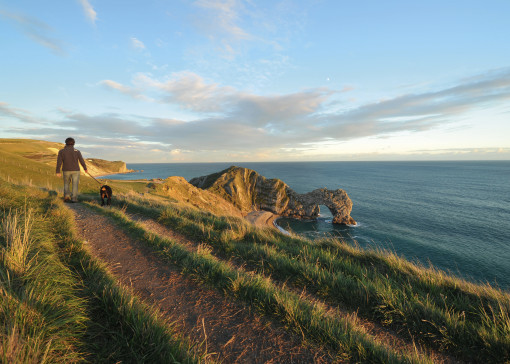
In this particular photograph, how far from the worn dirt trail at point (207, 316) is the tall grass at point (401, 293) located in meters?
1.84

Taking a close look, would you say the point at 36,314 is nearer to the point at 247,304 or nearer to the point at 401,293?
the point at 247,304

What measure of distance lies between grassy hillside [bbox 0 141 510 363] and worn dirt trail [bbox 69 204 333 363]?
0.21 meters

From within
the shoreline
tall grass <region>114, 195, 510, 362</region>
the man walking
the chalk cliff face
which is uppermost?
the man walking

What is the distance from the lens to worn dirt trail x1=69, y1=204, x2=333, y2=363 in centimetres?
283

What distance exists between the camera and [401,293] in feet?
14.7

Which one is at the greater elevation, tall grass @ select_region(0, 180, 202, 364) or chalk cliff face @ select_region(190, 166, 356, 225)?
tall grass @ select_region(0, 180, 202, 364)

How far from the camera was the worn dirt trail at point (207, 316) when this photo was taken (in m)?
2.83

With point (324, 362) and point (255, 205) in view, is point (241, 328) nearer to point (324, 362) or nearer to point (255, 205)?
point (324, 362)

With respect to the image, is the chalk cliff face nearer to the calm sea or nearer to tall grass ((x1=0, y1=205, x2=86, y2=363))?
the calm sea

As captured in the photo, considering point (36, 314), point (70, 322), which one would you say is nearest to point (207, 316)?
point (70, 322)

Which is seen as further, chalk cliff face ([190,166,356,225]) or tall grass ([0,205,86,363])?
chalk cliff face ([190,166,356,225])

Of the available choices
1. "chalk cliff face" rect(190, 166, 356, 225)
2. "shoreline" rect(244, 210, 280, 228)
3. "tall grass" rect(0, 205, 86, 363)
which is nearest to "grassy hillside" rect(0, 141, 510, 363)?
"tall grass" rect(0, 205, 86, 363)

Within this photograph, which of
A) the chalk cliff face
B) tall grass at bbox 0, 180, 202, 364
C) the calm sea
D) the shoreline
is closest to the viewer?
tall grass at bbox 0, 180, 202, 364

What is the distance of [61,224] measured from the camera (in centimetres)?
639
